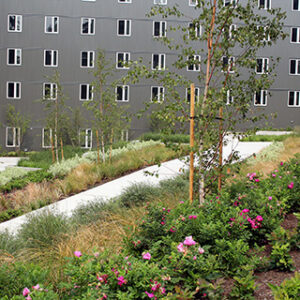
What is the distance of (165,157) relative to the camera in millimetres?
11328

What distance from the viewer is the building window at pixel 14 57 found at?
2358 centimetres

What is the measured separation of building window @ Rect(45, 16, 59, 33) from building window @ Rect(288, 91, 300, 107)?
50.7 feet

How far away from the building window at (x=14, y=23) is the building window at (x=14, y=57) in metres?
1.28

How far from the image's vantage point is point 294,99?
2470 cm

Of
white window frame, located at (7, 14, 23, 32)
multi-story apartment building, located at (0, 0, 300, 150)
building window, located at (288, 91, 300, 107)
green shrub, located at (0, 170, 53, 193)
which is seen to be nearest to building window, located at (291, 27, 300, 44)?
building window, located at (288, 91, 300, 107)

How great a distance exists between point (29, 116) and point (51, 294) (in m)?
22.3

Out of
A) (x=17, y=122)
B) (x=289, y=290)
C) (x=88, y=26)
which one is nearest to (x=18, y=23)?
(x=88, y=26)

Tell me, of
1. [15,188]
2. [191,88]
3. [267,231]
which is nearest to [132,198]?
[191,88]

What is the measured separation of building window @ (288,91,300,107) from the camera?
24.7 meters

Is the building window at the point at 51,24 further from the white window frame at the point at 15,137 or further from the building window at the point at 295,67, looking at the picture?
the building window at the point at 295,67

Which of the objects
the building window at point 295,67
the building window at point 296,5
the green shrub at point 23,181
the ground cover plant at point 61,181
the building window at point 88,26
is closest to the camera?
the ground cover plant at point 61,181

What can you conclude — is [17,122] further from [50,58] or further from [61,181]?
[61,181]

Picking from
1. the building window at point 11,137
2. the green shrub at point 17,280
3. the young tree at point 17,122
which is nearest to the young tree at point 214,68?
the green shrub at point 17,280

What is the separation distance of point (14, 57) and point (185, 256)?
23.5 meters
